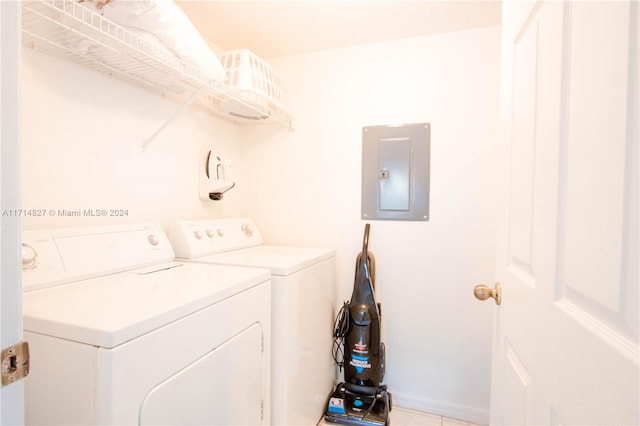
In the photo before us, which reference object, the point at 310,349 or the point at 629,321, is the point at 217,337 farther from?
the point at 629,321

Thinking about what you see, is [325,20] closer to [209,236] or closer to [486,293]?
[209,236]

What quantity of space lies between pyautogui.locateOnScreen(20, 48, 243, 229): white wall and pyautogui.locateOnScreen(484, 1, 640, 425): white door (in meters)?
1.65

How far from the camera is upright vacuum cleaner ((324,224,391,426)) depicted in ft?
5.77

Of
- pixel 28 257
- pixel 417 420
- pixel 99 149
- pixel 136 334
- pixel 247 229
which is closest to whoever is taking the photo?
pixel 136 334

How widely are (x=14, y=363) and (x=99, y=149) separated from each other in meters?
1.14

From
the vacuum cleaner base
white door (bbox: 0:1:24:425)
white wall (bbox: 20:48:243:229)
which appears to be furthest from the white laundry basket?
the vacuum cleaner base

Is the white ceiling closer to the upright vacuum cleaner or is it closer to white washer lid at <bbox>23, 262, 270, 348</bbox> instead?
the upright vacuum cleaner

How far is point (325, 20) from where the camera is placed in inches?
70.6

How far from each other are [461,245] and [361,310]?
76 cm

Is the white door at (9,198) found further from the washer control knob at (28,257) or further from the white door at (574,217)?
the white door at (574,217)

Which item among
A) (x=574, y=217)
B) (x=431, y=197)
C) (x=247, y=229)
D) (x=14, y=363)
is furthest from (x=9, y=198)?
(x=431, y=197)

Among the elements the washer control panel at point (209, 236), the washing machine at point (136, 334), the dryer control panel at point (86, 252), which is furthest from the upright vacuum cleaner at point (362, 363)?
the dryer control panel at point (86, 252)

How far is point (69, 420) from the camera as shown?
704mm

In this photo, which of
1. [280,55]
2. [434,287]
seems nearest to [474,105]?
[434,287]
